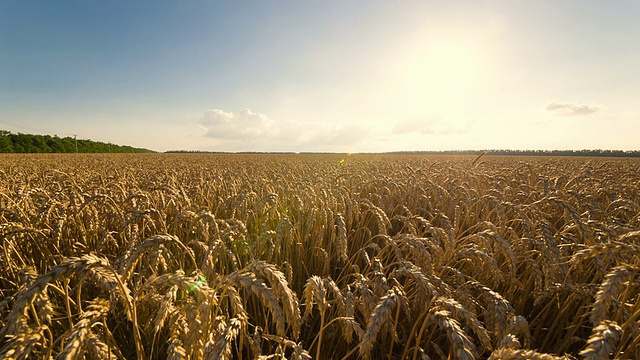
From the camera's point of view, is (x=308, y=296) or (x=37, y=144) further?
(x=37, y=144)

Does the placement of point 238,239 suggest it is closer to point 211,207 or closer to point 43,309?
point 43,309

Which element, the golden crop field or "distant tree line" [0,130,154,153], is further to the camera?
"distant tree line" [0,130,154,153]

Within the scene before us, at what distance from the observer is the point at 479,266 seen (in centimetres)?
250

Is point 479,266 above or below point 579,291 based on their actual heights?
below

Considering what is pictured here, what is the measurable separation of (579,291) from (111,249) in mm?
4214

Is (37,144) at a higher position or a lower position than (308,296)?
higher

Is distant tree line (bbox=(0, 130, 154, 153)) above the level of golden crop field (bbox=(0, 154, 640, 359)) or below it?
above

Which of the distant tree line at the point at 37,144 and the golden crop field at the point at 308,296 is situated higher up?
the distant tree line at the point at 37,144

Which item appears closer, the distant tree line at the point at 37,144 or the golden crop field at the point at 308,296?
the golden crop field at the point at 308,296

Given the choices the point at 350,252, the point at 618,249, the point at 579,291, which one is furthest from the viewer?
the point at 350,252

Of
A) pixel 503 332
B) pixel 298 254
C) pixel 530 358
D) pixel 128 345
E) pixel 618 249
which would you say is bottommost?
pixel 128 345

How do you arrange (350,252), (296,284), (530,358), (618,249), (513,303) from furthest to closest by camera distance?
(350,252) < (296,284) < (513,303) < (618,249) < (530,358)

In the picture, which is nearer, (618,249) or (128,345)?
(618,249)

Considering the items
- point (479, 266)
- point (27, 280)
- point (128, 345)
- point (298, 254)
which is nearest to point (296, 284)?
point (298, 254)
